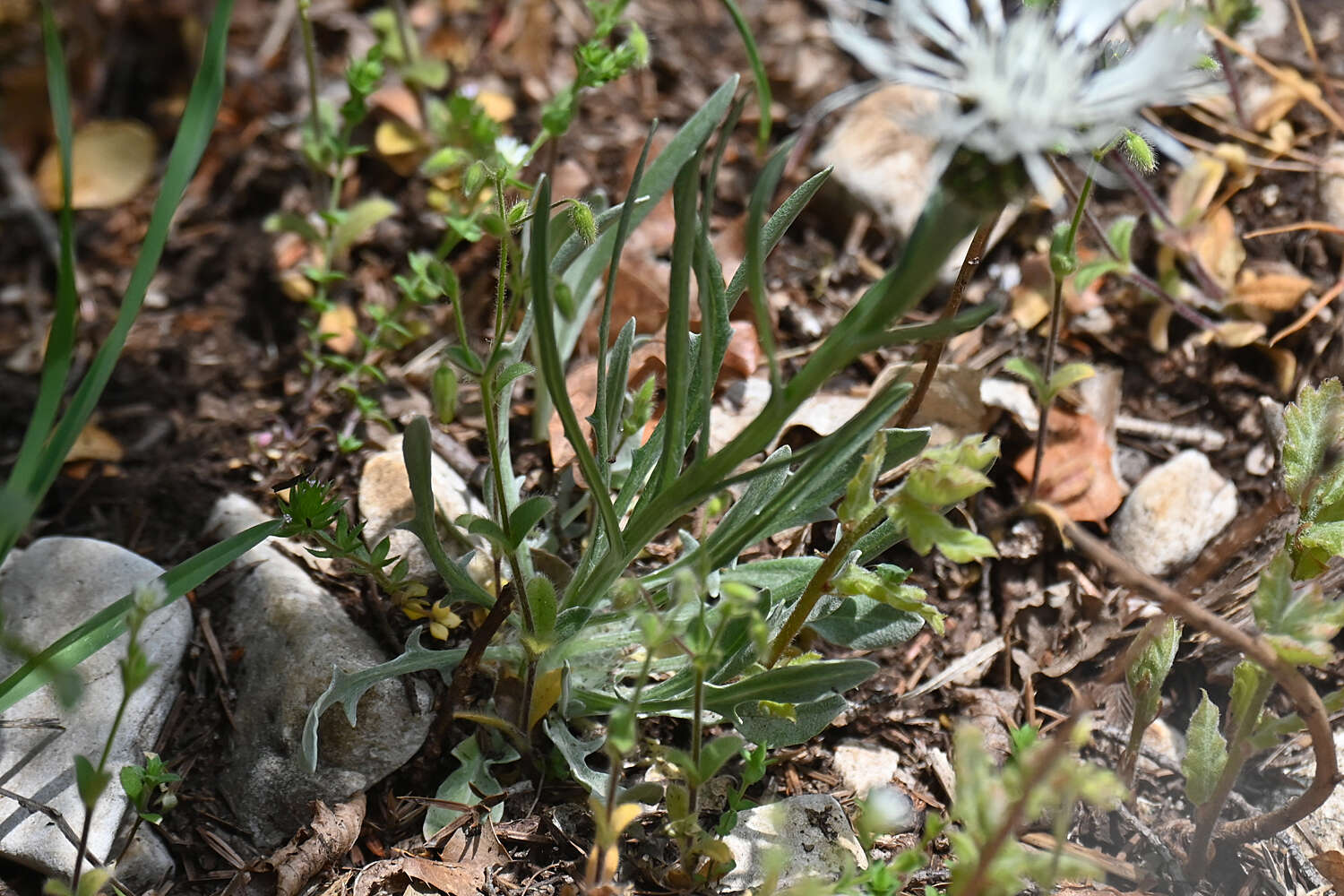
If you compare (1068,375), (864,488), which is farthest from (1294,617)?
(1068,375)

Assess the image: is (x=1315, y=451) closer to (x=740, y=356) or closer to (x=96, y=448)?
(x=740, y=356)

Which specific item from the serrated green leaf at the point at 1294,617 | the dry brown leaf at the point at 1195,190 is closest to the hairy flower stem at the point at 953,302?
the serrated green leaf at the point at 1294,617

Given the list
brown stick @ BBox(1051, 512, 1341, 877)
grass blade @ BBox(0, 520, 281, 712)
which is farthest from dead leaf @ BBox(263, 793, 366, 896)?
brown stick @ BBox(1051, 512, 1341, 877)

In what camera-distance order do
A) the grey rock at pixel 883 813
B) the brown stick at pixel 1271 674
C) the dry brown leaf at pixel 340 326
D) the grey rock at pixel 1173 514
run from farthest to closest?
the dry brown leaf at pixel 340 326
the grey rock at pixel 1173 514
the grey rock at pixel 883 813
the brown stick at pixel 1271 674

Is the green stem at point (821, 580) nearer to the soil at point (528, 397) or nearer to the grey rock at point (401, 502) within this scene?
the soil at point (528, 397)

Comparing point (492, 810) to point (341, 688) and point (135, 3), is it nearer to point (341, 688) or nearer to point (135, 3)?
point (341, 688)

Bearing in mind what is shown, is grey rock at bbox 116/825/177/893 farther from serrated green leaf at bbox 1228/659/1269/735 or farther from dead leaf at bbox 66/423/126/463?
serrated green leaf at bbox 1228/659/1269/735
